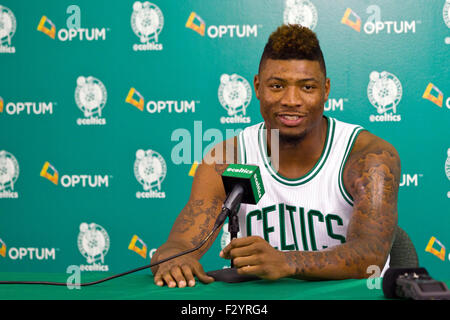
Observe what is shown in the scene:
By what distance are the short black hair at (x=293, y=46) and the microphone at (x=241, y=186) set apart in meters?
0.60

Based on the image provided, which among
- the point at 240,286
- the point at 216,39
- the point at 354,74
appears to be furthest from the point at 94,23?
the point at 240,286

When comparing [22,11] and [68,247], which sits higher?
[22,11]

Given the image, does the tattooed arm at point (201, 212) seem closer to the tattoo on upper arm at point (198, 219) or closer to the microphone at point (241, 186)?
the tattoo on upper arm at point (198, 219)

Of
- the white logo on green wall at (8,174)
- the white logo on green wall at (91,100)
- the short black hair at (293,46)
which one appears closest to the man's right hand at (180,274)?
the short black hair at (293,46)

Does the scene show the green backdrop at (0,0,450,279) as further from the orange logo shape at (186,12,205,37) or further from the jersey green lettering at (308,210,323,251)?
the jersey green lettering at (308,210,323,251)

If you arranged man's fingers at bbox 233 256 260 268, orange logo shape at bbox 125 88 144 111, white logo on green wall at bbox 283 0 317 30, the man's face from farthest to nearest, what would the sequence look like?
1. orange logo shape at bbox 125 88 144 111
2. white logo on green wall at bbox 283 0 317 30
3. the man's face
4. man's fingers at bbox 233 256 260 268

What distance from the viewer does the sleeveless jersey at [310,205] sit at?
1671 mm

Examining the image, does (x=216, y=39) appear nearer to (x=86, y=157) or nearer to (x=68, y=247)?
(x=86, y=157)

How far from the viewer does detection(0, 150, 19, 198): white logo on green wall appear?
10.3 feet

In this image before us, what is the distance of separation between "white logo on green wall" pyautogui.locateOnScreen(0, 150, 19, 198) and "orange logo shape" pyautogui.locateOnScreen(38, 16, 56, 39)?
81 centimetres

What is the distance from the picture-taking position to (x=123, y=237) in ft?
9.92

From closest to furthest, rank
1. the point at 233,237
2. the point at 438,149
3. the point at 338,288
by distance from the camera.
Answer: the point at 338,288, the point at 233,237, the point at 438,149

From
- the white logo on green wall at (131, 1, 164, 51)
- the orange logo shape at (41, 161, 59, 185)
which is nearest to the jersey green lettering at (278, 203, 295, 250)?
the white logo on green wall at (131, 1, 164, 51)

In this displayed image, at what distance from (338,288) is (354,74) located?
205 centimetres
